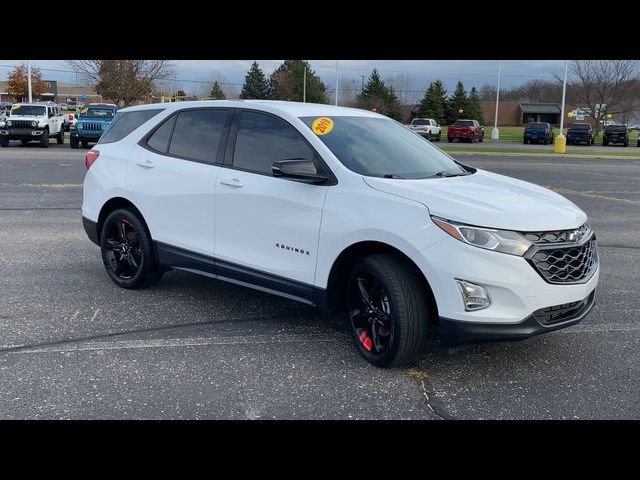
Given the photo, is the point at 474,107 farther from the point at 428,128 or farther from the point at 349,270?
the point at 349,270

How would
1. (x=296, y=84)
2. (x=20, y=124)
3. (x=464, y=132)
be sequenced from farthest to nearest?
(x=296, y=84)
(x=464, y=132)
(x=20, y=124)

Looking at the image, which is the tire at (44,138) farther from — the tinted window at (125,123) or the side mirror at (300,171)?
the side mirror at (300,171)

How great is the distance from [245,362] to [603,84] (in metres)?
62.8

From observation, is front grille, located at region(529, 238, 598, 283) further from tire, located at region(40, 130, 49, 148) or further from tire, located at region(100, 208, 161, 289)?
tire, located at region(40, 130, 49, 148)

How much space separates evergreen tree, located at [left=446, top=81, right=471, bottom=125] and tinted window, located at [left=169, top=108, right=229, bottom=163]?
3079 inches

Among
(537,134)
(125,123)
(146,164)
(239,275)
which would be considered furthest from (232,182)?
(537,134)

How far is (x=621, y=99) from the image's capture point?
6047cm

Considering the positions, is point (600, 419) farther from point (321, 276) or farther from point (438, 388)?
point (321, 276)

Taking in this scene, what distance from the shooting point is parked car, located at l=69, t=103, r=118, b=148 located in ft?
90.6

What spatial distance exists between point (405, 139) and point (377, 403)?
2471 millimetres

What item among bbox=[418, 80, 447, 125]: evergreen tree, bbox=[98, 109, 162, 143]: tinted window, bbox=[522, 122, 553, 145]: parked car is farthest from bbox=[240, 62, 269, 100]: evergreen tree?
bbox=[98, 109, 162, 143]: tinted window

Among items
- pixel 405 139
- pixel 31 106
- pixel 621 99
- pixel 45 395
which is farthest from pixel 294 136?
pixel 621 99

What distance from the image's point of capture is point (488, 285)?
3896mm

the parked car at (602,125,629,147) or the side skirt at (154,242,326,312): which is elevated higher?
the parked car at (602,125,629,147)
